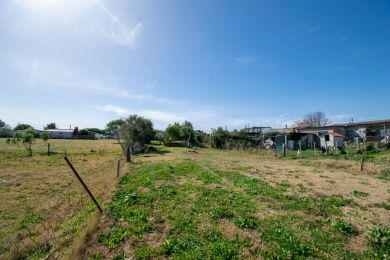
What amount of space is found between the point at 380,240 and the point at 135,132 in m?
31.8

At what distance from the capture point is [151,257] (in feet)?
17.8

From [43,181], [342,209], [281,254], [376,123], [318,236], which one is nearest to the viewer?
[281,254]

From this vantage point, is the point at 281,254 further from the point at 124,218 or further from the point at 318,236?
the point at 124,218

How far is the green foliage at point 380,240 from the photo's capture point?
17.5ft

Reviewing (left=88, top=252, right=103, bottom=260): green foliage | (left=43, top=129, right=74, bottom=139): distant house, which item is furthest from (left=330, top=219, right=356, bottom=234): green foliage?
(left=43, top=129, right=74, bottom=139): distant house

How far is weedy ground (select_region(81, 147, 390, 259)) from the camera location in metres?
5.56

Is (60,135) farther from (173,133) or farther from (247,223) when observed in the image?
(247,223)

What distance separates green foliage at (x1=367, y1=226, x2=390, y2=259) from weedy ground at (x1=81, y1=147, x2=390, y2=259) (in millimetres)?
19

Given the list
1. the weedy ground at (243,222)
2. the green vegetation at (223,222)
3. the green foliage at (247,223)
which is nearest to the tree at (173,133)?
the weedy ground at (243,222)

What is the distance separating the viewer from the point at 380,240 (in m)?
5.80

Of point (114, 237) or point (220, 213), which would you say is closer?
point (114, 237)

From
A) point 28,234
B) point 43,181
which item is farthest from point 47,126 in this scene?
point 28,234

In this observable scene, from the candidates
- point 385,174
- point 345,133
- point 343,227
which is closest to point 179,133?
point 345,133

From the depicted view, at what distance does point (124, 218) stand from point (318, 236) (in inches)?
223
